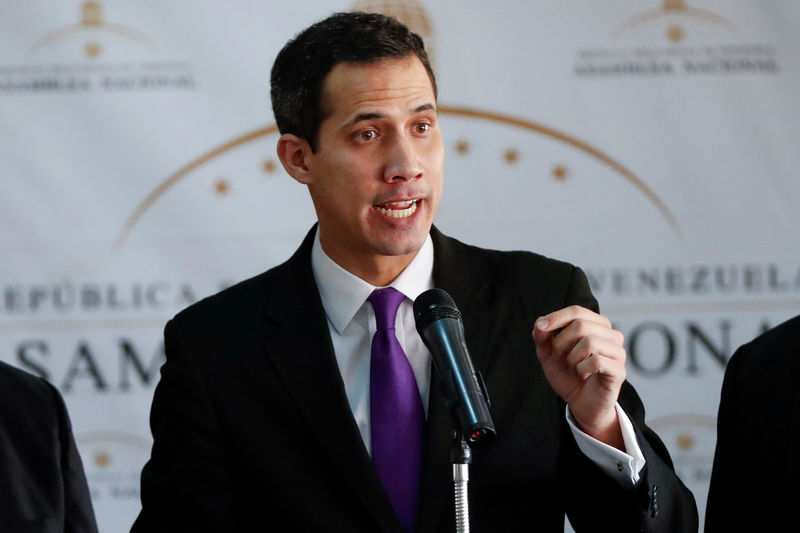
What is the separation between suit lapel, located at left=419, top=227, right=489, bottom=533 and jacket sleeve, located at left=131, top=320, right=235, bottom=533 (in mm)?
343

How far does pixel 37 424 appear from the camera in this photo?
87.2 inches

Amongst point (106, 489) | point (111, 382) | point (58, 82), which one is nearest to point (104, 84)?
point (58, 82)

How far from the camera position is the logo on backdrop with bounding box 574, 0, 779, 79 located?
341cm

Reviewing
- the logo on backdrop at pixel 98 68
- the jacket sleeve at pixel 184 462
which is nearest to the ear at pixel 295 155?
the jacket sleeve at pixel 184 462

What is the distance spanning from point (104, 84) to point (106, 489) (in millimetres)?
1111

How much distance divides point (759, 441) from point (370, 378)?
0.65 m

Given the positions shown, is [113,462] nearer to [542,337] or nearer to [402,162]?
[402,162]

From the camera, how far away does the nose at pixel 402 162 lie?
2.09 meters

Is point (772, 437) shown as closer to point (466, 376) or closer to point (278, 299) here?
point (466, 376)

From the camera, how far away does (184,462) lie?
2.10 meters

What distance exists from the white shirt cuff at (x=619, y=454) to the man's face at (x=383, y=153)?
17.8 inches

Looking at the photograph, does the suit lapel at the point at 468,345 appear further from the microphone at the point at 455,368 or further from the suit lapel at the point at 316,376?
the microphone at the point at 455,368

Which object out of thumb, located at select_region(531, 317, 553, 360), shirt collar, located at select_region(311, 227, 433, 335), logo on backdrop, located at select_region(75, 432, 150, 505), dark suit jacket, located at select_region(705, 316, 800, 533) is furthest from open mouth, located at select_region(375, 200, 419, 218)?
logo on backdrop, located at select_region(75, 432, 150, 505)

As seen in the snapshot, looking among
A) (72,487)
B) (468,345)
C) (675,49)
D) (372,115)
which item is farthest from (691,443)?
(72,487)
